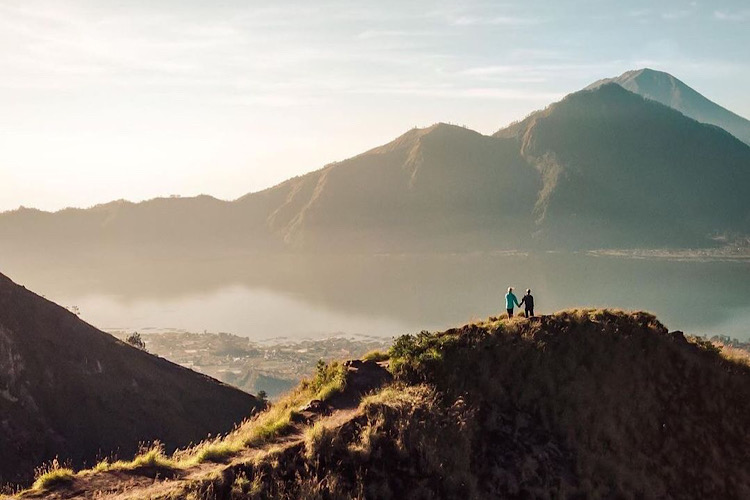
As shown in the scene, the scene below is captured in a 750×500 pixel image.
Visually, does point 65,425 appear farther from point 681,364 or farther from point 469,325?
point 681,364

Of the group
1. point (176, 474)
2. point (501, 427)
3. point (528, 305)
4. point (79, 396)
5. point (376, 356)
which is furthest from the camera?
point (79, 396)

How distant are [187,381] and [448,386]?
162 feet

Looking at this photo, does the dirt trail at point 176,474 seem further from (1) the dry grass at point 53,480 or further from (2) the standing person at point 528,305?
(2) the standing person at point 528,305

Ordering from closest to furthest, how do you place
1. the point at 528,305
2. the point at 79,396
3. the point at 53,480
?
the point at 53,480 → the point at 528,305 → the point at 79,396

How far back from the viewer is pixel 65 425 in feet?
141

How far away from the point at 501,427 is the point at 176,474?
29.2 ft

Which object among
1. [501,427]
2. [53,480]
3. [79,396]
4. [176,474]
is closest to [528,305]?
[501,427]

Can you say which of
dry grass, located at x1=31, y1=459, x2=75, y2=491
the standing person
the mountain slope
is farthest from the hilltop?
the mountain slope

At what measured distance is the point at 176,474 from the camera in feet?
44.9

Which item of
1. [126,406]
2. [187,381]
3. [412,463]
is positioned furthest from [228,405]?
[412,463]

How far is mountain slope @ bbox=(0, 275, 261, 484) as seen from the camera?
40406 millimetres

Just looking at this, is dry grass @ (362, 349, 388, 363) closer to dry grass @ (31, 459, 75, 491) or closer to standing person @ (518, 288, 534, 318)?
standing person @ (518, 288, 534, 318)

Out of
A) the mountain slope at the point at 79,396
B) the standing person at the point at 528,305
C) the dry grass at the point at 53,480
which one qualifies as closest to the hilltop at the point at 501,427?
the dry grass at the point at 53,480

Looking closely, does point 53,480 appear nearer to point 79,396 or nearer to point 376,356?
point 376,356
